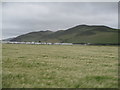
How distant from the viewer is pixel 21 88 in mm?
9195

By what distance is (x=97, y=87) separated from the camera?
31.6 feet

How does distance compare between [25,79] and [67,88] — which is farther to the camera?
[25,79]

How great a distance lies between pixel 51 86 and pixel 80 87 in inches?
65.5

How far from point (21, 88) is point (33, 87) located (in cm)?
66

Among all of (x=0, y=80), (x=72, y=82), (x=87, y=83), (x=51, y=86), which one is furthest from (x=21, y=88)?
(x=87, y=83)

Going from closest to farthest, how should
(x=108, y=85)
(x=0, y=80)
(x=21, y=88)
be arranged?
1. (x=21, y=88)
2. (x=108, y=85)
3. (x=0, y=80)

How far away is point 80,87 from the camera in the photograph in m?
9.62

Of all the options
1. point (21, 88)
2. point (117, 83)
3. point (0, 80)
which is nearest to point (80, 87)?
point (117, 83)

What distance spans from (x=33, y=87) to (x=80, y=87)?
2.67 metres

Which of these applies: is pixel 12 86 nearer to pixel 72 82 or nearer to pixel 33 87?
pixel 33 87

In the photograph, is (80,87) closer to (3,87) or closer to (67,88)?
(67,88)

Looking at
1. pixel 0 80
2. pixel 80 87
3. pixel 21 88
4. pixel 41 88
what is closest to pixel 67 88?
pixel 80 87

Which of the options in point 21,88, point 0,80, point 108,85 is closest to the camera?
point 21,88

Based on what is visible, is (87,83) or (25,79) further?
(25,79)
